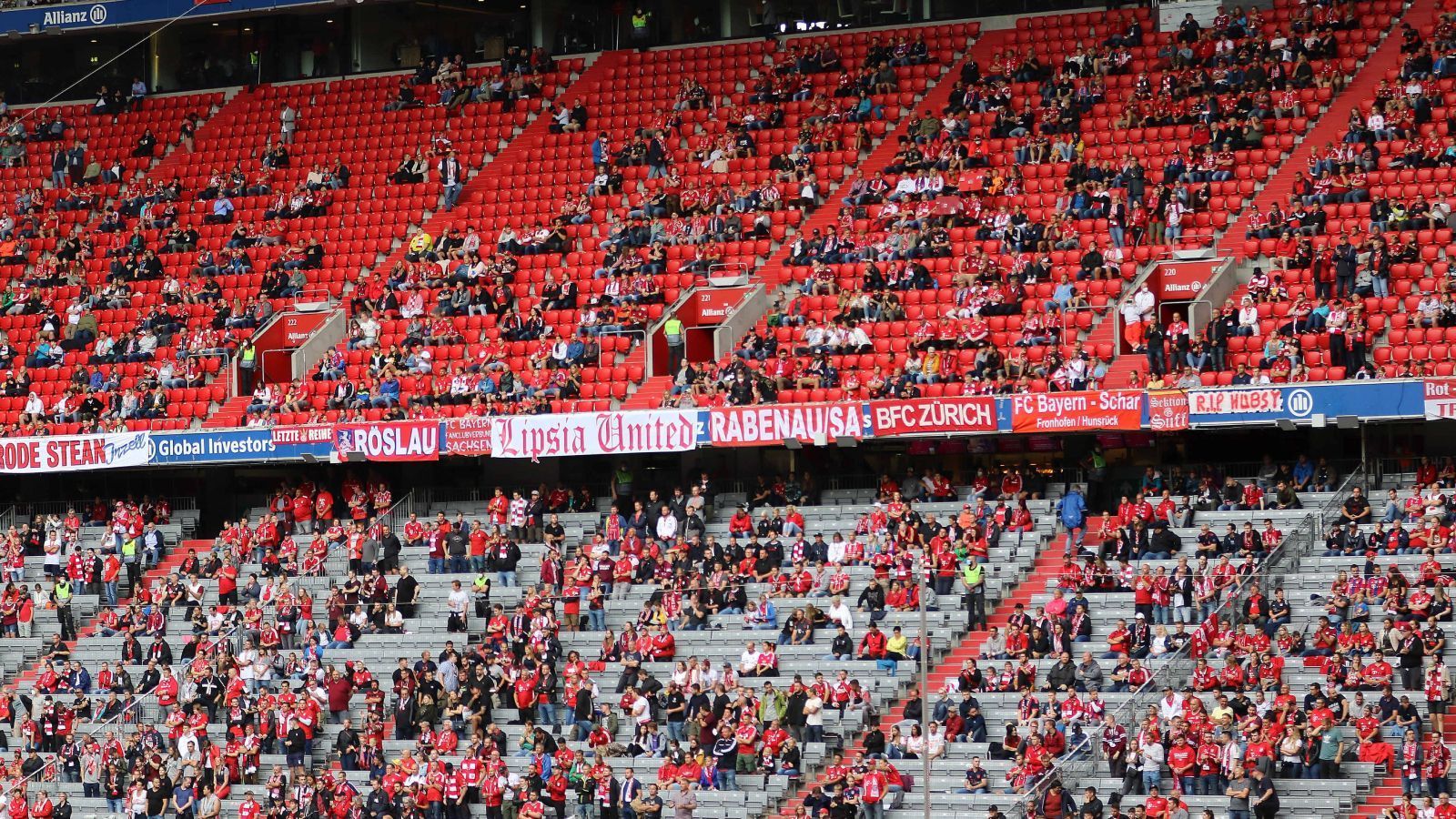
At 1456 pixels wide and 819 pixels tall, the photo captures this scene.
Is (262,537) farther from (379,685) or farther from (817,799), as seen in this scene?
(817,799)

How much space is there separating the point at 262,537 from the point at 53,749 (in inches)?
205

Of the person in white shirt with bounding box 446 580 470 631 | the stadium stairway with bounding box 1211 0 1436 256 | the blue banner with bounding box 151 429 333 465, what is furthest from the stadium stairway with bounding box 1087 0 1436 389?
the blue banner with bounding box 151 429 333 465

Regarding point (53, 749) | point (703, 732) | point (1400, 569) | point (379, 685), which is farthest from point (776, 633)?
point (53, 749)

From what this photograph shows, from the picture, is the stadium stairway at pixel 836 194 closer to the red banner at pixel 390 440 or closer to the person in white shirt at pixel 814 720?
the red banner at pixel 390 440

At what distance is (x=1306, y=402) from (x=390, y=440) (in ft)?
45.7

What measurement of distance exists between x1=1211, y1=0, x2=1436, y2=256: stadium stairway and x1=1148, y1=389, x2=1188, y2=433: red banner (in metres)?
4.45

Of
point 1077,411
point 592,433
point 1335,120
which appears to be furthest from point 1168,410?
point 592,433

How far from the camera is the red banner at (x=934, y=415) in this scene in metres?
32.6

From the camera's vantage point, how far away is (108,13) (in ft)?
157

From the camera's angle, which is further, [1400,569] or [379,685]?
[379,685]

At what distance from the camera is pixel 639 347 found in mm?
37500

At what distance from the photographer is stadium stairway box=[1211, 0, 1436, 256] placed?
35906 mm

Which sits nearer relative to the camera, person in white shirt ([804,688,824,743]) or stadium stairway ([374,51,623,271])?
person in white shirt ([804,688,824,743])

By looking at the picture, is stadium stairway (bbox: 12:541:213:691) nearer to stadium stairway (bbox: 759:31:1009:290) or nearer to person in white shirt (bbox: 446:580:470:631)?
person in white shirt (bbox: 446:580:470:631)
